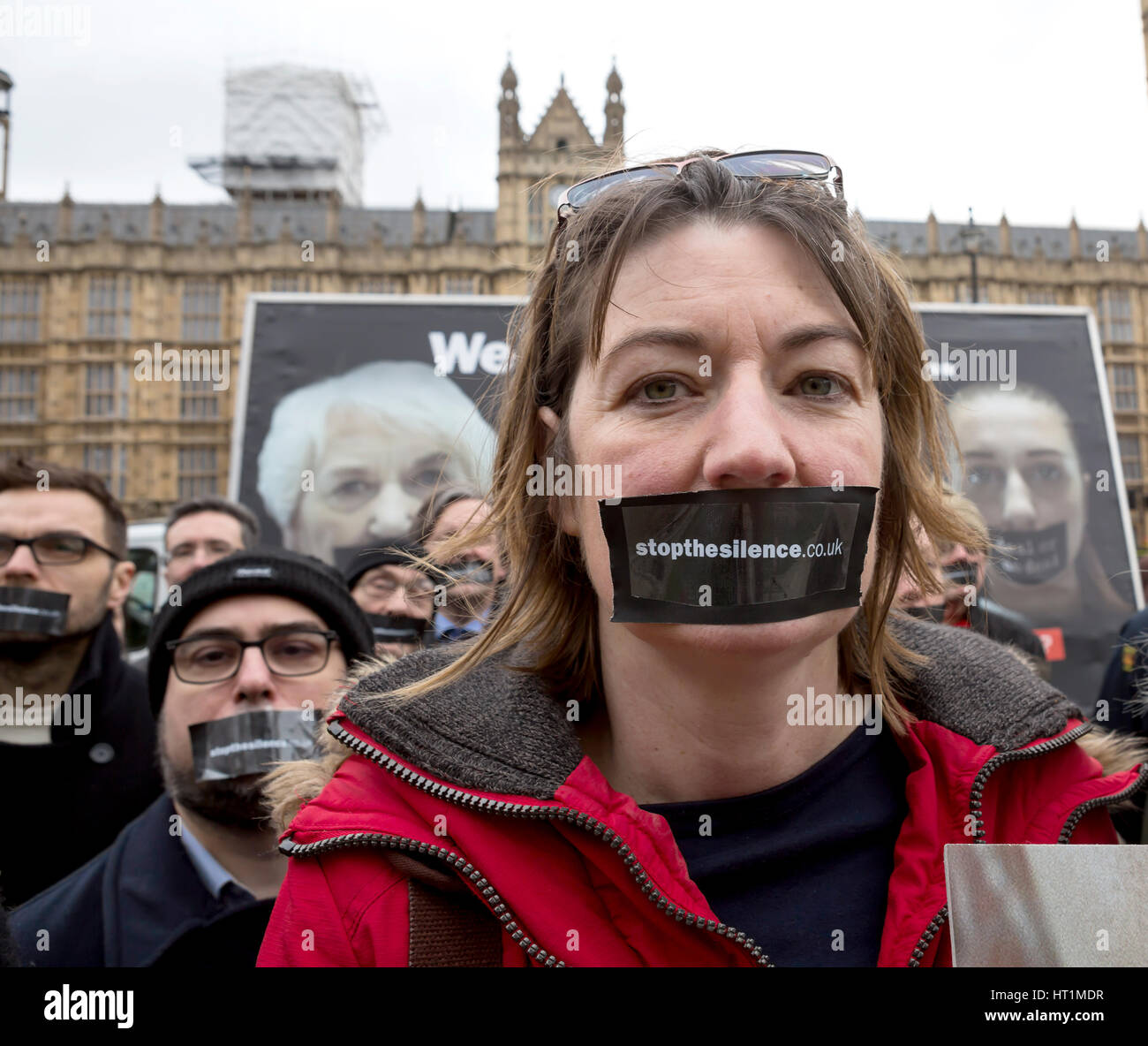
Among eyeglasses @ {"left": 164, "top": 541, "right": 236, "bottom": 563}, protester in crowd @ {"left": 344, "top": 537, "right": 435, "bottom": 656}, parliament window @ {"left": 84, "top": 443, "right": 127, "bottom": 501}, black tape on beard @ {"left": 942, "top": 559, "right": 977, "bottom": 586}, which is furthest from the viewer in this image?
parliament window @ {"left": 84, "top": 443, "right": 127, "bottom": 501}

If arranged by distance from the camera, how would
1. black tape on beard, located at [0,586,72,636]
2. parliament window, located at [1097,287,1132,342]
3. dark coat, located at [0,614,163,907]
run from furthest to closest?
1. parliament window, located at [1097,287,1132,342]
2. black tape on beard, located at [0,586,72,636]
3. dark coat, located at [0,614,163,907]

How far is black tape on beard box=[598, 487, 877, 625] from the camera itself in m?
1.07

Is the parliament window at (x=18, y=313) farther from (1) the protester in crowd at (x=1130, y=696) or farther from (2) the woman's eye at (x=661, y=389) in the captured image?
(2) the woman's eye at (x=661, y=389)

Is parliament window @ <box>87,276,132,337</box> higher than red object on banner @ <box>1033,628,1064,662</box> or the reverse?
higher

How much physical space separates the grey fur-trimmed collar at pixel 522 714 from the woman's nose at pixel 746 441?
1.34ft

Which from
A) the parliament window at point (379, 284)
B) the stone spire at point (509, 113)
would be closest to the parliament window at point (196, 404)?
the parliament window at point (379, 284)

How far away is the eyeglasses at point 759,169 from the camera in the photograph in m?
1.28

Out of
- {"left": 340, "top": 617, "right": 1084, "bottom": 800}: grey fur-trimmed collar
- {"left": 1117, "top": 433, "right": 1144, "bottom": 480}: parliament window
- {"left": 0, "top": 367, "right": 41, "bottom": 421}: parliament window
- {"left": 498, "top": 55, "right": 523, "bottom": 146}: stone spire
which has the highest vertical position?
{"left": 498, "top": 55, "right": 523, "bottom": 146}: stone spire

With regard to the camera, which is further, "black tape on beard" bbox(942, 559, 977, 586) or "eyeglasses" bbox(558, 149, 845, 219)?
"black tape on beard" bbox(942, 559, 977, 586)

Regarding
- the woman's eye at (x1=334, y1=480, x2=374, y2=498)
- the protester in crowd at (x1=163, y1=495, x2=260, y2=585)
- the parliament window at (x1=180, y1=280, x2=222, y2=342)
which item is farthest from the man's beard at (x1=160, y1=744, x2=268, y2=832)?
the parliament window at (x1=180, y1=280, x2=222, y2=342)

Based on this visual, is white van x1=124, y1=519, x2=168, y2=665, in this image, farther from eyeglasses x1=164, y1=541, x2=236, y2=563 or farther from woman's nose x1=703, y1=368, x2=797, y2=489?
woman's nose x1=703, y1=368, x2=797, y2=489

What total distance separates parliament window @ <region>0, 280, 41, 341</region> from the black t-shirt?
1858 inches
